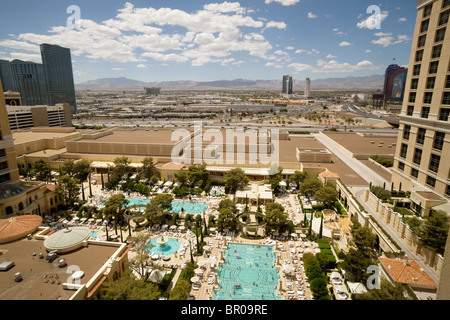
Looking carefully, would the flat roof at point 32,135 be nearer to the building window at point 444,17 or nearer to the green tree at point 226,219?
the green tree at point 226,219

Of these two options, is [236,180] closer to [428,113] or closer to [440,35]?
[428,113]

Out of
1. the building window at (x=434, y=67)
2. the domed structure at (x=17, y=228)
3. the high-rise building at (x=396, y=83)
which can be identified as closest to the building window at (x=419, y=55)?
the building window at (x=434, y=67)

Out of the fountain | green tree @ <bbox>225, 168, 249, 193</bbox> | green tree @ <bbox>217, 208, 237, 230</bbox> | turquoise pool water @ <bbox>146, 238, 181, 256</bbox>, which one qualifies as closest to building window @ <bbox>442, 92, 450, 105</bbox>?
green tree @ <bbox>217, 208, 237, 230</bbox>

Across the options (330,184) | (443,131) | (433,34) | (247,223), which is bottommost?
(247,223)

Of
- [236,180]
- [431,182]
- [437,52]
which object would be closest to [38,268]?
[236,180]
